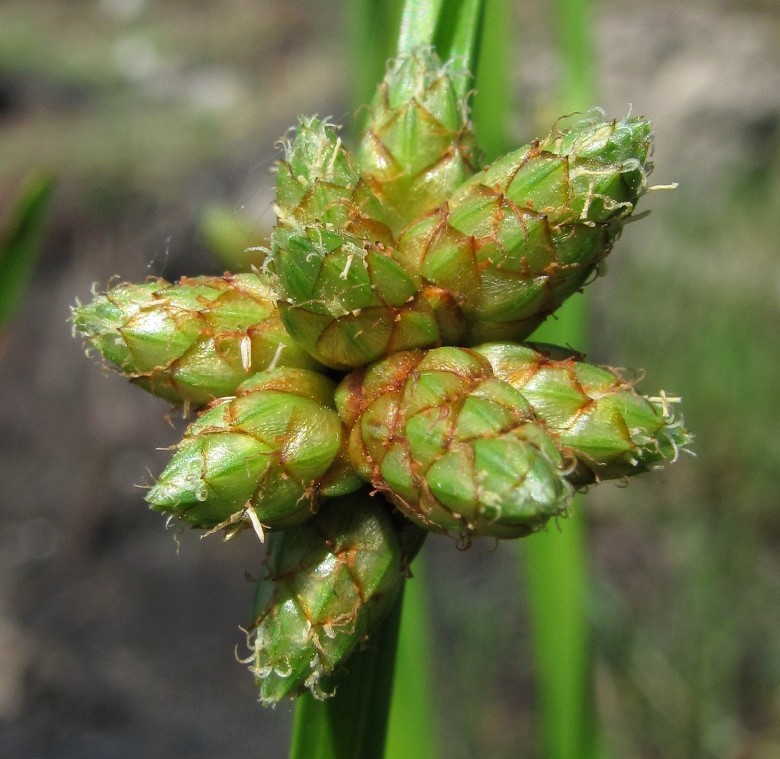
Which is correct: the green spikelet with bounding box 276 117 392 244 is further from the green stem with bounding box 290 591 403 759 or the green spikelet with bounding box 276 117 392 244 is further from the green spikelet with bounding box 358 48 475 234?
the green stem with bounding box 290 591 403 759

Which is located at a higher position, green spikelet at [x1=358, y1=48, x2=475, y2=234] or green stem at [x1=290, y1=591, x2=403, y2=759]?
green spikelet at [x1=358, y1=48, x2=475, y2=234]

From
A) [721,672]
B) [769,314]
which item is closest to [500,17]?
[721,672]

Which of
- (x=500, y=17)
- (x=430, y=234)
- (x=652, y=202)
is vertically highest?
(x=652, y=202)

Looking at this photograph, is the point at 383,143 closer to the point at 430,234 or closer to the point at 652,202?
the point at 430,234

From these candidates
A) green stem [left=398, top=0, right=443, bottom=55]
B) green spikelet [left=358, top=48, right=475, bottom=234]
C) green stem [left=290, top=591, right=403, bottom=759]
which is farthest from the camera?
green stem [left=398, top=0, right=443, bottom=55]

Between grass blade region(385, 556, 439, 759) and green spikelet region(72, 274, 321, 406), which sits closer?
green spikelet region(72, 274, 321, 406)

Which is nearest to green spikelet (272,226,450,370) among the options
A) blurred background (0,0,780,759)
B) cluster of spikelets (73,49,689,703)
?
cluster of spikelets (73,49,689,703)

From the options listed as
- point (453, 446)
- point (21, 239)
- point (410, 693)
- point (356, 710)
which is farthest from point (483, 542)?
point (453, 446)

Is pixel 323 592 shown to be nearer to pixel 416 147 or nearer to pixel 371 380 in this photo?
pixel 371 380
